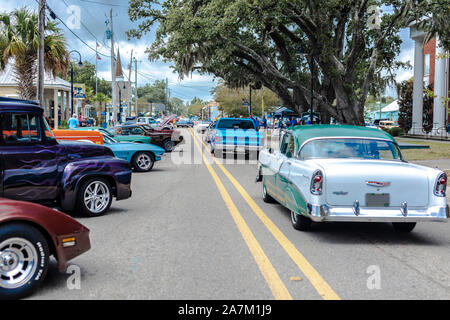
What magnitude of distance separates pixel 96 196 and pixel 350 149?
4.38 metres

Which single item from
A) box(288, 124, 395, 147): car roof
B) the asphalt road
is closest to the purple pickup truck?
the asphalt road

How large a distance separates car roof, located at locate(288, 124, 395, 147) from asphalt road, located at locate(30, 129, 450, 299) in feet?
4.68

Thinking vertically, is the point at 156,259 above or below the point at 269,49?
below

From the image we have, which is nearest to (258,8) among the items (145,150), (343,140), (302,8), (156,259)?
(302,8)

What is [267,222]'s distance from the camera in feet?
28.3

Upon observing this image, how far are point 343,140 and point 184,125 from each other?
82.1 m

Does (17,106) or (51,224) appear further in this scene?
(17,106)

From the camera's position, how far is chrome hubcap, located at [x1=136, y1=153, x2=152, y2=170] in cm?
1720

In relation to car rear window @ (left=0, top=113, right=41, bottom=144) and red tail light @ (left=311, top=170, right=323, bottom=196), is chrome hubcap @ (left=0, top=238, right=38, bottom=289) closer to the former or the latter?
car rear window @ (left=0, top=113, right=41, bottom=144)

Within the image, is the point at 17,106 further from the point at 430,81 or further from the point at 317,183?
the point at 430,81

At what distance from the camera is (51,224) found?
4918mm

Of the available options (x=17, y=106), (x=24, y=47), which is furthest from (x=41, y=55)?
(x=17, y=106)

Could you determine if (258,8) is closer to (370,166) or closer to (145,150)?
(145,150)

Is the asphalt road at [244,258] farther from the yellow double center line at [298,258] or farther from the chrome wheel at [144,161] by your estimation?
the chrome wheel at [144,161]
